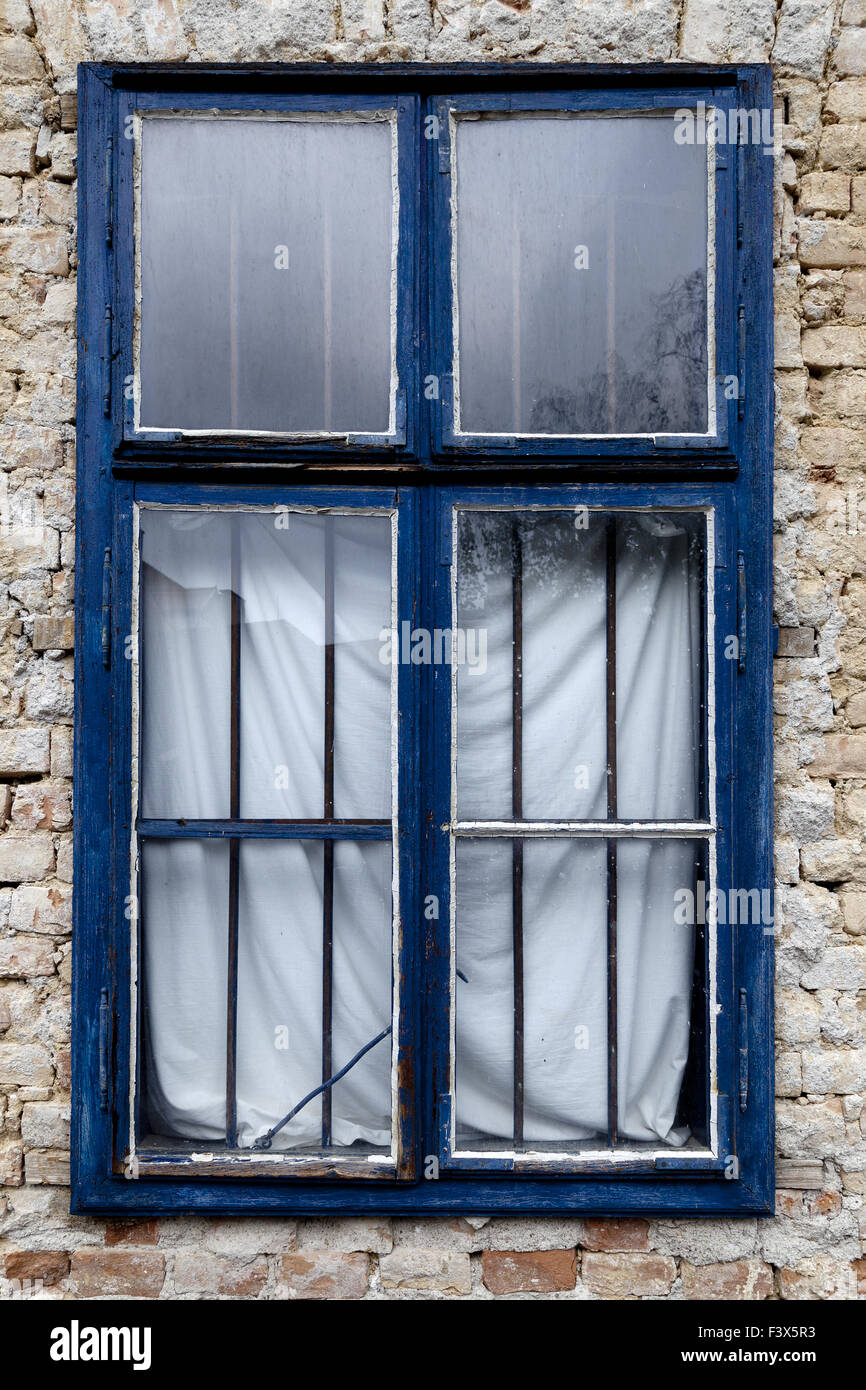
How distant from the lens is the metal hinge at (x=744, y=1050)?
6.71ft

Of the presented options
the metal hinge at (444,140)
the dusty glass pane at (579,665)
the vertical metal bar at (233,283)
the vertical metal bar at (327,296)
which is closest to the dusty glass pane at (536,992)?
the dusty glass pane at (579,665)

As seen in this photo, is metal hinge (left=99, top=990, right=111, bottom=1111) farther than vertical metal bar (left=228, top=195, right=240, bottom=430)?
No

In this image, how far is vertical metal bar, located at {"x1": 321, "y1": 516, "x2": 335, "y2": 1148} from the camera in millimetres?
2113

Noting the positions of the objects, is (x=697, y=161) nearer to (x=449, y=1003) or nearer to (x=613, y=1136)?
(x=449, y=1003)

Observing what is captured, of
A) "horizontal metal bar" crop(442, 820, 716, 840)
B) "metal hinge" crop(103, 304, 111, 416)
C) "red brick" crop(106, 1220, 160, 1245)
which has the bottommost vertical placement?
"red brick" crop(106, 1220, 160, 1245)

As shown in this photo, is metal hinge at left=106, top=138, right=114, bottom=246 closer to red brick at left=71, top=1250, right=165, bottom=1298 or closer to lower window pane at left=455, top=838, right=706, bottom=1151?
lower window pane at left=455, top=838, right=706, bottom=1151

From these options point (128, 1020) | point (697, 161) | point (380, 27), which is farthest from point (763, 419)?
point (128, 1020)

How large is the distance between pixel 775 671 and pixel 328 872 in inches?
43.5

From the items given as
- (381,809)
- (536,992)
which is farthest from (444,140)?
(536,992)

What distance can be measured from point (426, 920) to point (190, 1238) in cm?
87

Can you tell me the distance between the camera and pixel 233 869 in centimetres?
214

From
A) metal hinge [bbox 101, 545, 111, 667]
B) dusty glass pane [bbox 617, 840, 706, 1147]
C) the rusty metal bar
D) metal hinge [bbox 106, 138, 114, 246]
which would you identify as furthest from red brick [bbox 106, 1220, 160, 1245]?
metal hinge [bbox 106, 138, 114, 246]

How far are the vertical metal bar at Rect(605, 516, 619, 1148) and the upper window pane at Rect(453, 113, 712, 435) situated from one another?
0.31 metres

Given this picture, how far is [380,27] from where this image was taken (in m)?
2.14
